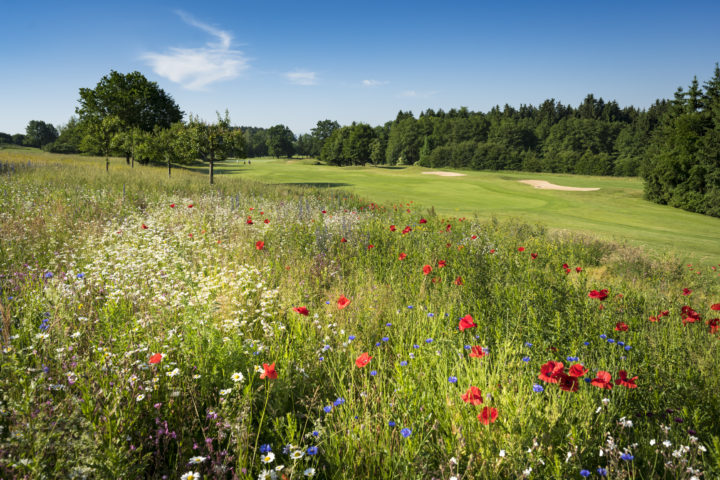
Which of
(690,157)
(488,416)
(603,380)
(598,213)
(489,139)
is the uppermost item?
(489,139)

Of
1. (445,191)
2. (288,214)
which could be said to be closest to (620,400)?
(288,214)

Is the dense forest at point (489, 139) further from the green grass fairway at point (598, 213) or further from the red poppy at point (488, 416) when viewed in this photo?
the red poppy at point (488, 416)

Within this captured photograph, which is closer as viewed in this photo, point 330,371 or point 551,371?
point 551,371

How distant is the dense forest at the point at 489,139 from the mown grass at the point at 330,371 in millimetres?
22113

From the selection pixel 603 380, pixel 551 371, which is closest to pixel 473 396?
pixel 551 371

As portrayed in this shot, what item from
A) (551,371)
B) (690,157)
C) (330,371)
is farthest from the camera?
(690,157)

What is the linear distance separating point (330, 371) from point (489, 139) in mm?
84649

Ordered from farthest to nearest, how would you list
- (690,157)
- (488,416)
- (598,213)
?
(690,157) < (598,213) < (488,416)

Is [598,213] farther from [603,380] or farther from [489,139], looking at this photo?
[489,139]

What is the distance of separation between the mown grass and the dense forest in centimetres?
2211

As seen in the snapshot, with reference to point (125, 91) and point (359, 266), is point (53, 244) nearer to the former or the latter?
point (359, 266)

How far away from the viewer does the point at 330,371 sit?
2822 millimetres

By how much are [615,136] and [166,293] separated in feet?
311

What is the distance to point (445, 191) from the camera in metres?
29.0
